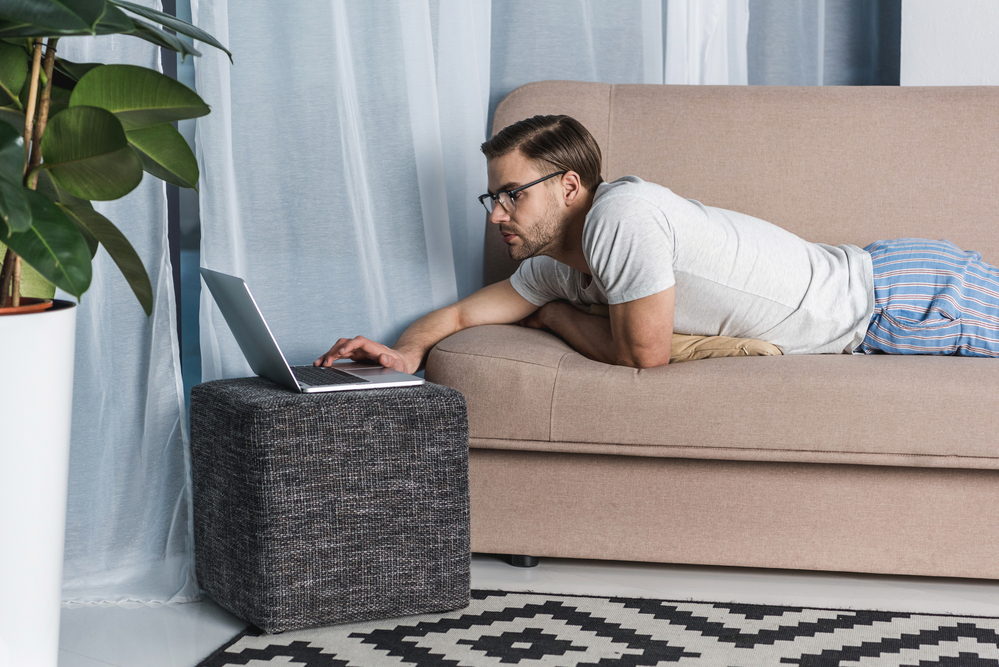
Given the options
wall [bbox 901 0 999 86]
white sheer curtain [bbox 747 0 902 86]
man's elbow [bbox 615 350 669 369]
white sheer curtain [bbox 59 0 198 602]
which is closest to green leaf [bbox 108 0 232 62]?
white sheer curtain [bbox 59 0 198 602]

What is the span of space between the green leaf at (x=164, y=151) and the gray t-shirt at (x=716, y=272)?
70 centimetres

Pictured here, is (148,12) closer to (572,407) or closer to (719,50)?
(572,407)

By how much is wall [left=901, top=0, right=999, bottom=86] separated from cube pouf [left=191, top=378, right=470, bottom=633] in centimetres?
180

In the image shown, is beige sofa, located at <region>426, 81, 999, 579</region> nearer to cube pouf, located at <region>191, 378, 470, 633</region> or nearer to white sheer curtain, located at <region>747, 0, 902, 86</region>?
cube pouf, located at <region>191, 378, 470, 633</region>

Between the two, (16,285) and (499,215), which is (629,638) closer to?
(499,215)

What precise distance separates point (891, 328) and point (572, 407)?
2.26 feet

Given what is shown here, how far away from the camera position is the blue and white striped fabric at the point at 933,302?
1761 mm

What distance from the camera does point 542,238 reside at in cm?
180

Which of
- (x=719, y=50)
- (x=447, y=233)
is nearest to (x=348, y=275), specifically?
(x=447, y=233)

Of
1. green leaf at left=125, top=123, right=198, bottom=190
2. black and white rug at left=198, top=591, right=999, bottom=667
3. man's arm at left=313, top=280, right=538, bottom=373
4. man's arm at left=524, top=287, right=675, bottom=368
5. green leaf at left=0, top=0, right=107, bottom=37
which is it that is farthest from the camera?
man's arm at left=313, top=280, right=538, bottom=373

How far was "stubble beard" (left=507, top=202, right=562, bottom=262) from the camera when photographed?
179 centimetres

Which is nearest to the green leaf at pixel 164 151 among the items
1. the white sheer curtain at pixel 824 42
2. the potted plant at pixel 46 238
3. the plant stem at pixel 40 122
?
the potted plant at pixel 46 238

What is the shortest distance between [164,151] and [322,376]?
1.61 feet

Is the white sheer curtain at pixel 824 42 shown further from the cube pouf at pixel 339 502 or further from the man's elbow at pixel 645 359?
the cube pouf at pixel 339 502
